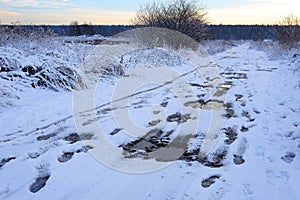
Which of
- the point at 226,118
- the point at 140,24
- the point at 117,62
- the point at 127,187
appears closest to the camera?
the point at 127,187

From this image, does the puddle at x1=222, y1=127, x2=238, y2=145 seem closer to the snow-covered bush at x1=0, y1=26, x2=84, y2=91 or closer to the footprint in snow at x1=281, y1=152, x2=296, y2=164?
the footprint in snow at x1=281, y1=152, x2=296, y2=164

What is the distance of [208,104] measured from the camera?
851 cm

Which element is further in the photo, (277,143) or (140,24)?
(140,24)

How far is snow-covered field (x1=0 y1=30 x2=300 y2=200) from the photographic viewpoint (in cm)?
396

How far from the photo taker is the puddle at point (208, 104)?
26.7 ft

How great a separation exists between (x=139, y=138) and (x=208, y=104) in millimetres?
3230

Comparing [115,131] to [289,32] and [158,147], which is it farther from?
[289,32]

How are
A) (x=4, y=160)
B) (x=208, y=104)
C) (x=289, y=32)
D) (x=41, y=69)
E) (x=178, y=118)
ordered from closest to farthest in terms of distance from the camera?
(x=4, y=160) → (x=178, y=118) → (x=208, y=104) → (x=41, y=69) → (x=289, y=32)

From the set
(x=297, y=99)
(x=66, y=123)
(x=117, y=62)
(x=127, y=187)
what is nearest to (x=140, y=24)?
(x=117, y=62)

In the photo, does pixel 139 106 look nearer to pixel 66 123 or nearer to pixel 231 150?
pixel 66 123

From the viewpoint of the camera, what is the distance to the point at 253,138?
5742mm

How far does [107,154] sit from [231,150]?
76.0 inches

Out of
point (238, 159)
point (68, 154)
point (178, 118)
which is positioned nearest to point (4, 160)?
point (68, 154)

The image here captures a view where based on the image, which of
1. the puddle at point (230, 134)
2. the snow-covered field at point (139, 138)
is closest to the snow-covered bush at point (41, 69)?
the snow-covered field at point (139, 138)
